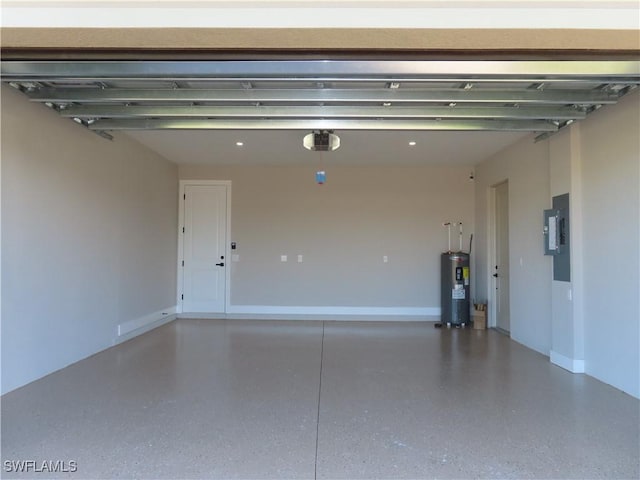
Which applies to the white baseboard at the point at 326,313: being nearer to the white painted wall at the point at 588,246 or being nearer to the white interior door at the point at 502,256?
the white interior door at the point at 502,256

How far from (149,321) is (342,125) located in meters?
4.25

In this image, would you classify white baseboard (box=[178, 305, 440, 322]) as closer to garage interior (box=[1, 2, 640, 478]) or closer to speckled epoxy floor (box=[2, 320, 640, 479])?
garage interior (box=[1, 2, 640, 478])

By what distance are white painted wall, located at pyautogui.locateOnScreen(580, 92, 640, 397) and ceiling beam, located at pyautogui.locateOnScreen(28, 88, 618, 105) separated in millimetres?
403

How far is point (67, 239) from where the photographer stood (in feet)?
13.8

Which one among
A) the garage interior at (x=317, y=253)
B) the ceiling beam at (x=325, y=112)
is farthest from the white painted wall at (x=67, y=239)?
the ceiling beam at (x=325, y=112)

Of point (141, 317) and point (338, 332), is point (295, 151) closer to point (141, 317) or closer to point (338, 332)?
point (338, 332)

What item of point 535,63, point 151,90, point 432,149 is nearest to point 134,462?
point 151,90

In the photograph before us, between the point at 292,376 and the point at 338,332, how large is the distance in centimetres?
215

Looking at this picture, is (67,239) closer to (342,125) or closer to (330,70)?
(342,125)

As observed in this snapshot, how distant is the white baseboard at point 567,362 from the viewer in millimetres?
4098

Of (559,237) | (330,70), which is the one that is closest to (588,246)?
(559,237)

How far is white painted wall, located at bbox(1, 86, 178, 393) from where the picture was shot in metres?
3.47

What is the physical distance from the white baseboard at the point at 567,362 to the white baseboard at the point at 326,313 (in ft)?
8.40
